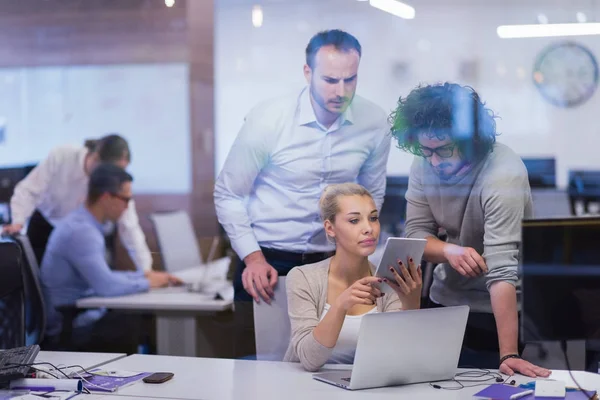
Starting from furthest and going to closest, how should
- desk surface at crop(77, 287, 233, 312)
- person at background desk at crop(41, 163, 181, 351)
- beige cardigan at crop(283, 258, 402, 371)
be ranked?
person at background desk at crop(41, 163, 181, 351) → desk surface at crop(77, 287, 233, 312) → beige cardigan at crop(283, 258, 402, 371)

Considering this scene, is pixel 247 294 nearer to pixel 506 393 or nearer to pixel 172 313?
pixel 172 313

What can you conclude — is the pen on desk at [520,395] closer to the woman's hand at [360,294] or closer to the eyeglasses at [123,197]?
the woman's hand at [360,294]

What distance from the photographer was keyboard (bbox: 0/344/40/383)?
2408mm

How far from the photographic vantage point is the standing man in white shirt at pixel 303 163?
3.56 m

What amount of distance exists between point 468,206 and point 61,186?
107 inches

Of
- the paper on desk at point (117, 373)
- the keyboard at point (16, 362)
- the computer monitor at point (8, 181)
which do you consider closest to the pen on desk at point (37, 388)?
Answer: the keyboard at point (16, 362)

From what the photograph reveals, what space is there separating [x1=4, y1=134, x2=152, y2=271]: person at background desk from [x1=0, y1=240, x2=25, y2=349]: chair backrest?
4.06 feet

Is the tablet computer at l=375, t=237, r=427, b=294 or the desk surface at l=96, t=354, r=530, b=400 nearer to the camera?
the desk surface at l=96, t=354, r=530, b=400

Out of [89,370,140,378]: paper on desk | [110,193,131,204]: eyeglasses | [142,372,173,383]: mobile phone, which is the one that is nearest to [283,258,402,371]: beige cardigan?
[142,372,173,383]: mobile phone

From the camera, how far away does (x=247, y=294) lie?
3.65 metres

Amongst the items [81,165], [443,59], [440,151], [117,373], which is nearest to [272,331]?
[117,373]

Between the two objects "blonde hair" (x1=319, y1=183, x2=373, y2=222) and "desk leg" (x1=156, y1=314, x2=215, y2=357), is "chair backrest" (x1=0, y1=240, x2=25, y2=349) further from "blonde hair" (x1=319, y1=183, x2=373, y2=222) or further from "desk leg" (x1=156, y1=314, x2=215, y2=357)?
"blonde hair" (x1=319, y1=183, x2=373, y2=222)

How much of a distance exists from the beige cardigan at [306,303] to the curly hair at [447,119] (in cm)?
71

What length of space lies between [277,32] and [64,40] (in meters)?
1.79
